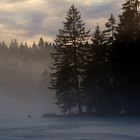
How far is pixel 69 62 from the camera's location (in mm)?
66062

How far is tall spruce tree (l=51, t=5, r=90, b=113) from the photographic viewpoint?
6500cm

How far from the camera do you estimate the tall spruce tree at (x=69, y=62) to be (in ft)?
213

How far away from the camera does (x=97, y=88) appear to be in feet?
198

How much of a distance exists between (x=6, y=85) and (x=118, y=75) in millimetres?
140482

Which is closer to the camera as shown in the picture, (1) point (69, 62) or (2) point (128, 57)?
(2) point (128, 57)

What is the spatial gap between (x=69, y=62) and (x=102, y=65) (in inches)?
240

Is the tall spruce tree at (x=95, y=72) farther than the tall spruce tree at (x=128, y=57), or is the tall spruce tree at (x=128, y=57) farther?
the tall spruce tree at (x=95, y=72)

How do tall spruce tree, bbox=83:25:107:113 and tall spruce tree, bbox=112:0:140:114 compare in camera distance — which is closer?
tall spruce tree, bbox=112:0:140:114

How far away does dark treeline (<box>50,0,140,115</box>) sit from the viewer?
57312mm

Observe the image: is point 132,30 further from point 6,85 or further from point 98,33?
point 6,85

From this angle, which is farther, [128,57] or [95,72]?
[95,72]

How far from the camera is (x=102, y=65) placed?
61438 mm

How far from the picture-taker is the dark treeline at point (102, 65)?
188ft

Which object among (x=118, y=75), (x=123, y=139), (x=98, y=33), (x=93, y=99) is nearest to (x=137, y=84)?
(x=118, y=75)
